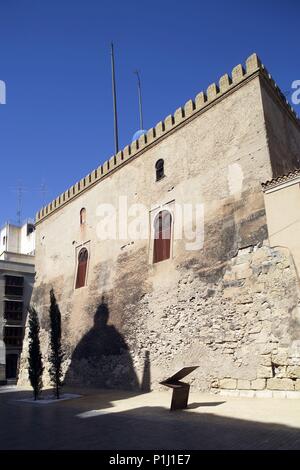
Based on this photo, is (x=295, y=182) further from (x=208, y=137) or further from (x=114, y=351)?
(x=114, y=351)

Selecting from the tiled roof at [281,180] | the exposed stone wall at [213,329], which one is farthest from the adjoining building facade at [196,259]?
the tiled roof at [281,180]

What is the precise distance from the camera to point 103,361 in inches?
585

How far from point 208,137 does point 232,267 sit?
4.96 meters

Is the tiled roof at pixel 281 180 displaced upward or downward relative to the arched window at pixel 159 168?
downward

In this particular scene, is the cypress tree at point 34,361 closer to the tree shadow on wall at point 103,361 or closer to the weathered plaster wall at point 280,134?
the tree shadow on wall at point 103,361

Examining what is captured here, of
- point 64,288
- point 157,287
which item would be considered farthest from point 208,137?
point 64,288

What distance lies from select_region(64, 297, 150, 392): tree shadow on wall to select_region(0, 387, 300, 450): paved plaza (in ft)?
11.1

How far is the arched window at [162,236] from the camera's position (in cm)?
1377

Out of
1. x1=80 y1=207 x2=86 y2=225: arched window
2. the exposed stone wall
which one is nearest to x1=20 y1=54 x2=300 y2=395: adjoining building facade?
the exposed stone wall

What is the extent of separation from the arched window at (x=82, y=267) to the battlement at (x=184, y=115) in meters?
3.30

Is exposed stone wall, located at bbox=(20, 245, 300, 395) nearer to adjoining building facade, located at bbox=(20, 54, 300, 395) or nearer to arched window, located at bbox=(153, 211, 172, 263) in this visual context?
adjoining building facade, located at bbox=(20, 54, 300, 395)

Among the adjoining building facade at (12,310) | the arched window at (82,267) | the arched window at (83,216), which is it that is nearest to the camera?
the arched window at (82,267)

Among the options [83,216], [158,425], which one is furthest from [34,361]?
[83,216]

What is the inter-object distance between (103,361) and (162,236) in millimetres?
5497
